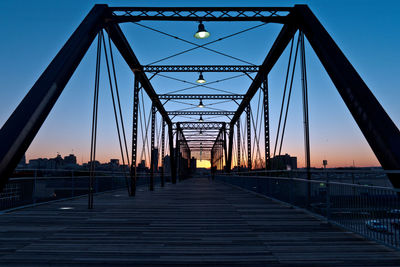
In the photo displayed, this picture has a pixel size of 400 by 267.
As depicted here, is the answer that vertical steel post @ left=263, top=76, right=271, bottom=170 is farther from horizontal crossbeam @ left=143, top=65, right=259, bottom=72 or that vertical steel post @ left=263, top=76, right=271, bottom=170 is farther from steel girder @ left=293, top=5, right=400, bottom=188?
steel girder @ left=293, top=5, right=400, bottom=188

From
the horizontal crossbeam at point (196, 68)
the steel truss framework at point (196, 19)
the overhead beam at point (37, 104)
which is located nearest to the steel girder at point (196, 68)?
the horizontal crossbeam at point (196, 68)

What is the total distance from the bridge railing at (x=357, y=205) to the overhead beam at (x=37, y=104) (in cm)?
527

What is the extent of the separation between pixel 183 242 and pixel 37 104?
3.36m

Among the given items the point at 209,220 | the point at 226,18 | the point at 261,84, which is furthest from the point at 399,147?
the point at 261,84

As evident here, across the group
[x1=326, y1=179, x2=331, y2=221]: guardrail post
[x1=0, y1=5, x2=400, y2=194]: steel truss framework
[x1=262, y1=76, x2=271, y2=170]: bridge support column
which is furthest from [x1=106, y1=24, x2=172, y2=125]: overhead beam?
[x1=326, y1=179, x2=331, y2=221]: guardrail post

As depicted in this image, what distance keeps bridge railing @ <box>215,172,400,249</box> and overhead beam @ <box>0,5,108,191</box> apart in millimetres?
5268

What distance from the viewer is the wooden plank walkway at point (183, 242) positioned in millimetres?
3598

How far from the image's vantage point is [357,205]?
485 centimetres

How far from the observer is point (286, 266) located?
133 inches

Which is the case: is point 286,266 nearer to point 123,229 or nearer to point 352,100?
point 123,229

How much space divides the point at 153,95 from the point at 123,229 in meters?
15.4

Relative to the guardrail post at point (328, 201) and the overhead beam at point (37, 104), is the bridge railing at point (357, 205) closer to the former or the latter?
the guardrail post at point (328, 201)

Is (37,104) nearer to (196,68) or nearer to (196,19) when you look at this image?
(196,19)

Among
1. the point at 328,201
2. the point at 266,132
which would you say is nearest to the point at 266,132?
the point at 266,132
